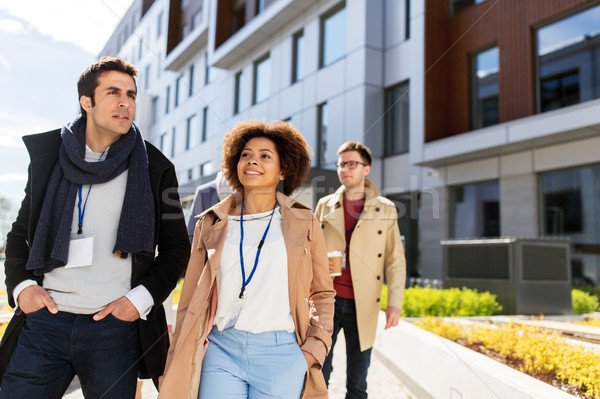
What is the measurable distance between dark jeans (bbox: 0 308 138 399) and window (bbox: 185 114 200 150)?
29.2 metres

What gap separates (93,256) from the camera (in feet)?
7.95

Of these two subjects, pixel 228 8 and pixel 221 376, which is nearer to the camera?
pixel 221 376

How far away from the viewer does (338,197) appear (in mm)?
4676

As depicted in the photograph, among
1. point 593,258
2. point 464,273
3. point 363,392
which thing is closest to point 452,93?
point 593,258

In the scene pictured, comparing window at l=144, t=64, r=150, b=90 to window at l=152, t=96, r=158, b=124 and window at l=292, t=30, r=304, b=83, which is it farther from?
window at l=292, t=30, r=304, b=83

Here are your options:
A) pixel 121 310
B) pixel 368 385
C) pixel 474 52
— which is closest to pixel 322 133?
pixel 474 52

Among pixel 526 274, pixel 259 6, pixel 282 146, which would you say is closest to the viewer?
pixel 282 146

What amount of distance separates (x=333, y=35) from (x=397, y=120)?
4623 millimetres

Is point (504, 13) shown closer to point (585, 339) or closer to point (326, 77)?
point (326, 77)

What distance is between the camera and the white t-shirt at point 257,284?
2438 mm

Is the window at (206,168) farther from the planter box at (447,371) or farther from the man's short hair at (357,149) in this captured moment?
the man's short hair at (357,149)

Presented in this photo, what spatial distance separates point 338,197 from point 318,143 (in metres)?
15.2

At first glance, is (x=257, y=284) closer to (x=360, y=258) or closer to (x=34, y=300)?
(x=34, y=300)

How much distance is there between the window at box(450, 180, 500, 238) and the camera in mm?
A: 14750
